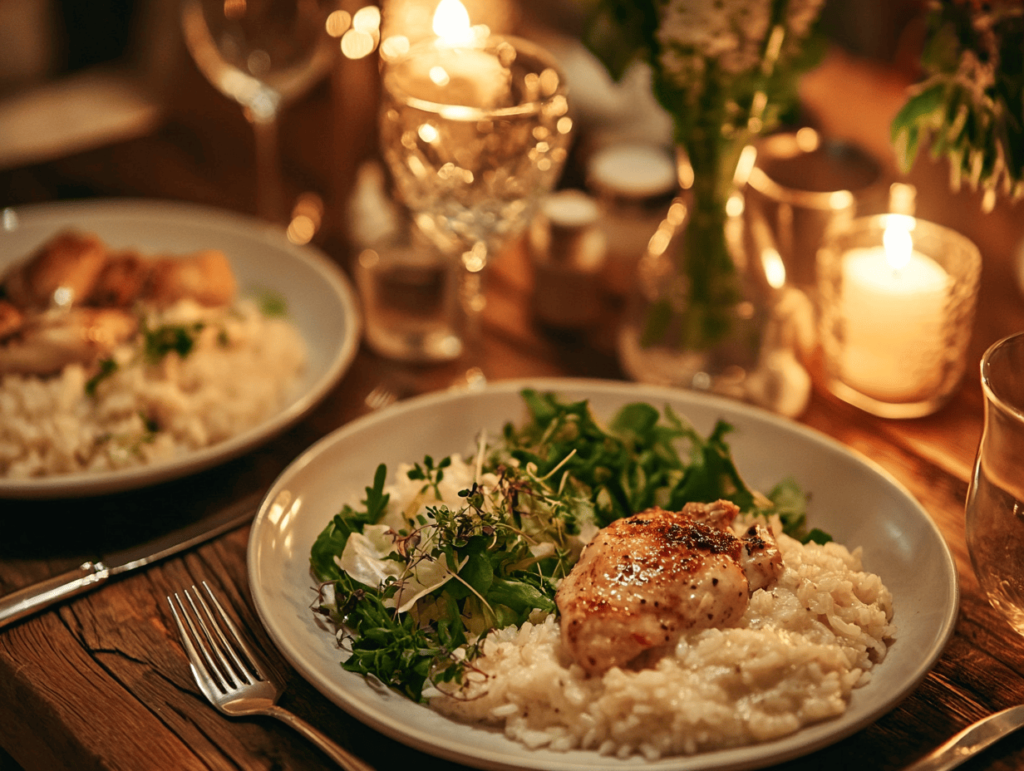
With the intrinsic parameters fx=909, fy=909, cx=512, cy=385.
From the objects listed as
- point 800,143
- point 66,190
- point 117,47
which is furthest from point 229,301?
point 117,47

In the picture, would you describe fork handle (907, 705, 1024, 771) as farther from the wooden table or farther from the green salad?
the green salad

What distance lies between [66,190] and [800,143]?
225cm

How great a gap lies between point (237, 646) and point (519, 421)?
2.27ft

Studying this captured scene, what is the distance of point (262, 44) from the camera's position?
240 centimetres

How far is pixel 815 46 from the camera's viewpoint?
1863mm

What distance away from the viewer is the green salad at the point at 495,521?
1316 mm

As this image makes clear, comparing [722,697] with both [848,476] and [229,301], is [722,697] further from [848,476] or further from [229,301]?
[229,301]

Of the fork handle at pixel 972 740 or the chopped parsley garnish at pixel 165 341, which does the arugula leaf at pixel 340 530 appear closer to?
the chopped parsley garnish at pixel 165 341

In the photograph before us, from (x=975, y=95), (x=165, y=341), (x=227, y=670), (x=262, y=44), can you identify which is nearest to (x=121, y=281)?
(x=165, y=341)

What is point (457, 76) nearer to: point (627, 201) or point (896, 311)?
point (627, 201)

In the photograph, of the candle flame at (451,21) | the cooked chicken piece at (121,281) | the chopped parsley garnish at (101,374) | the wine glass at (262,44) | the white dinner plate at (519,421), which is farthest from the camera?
the wine glass at (262,44)

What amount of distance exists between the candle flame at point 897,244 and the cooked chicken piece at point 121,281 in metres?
1.70

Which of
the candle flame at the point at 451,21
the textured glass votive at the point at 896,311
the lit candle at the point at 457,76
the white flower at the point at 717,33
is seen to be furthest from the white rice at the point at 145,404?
the textured glass votive at the point at 896,311

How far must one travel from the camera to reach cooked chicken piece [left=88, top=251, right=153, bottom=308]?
2.09 m
